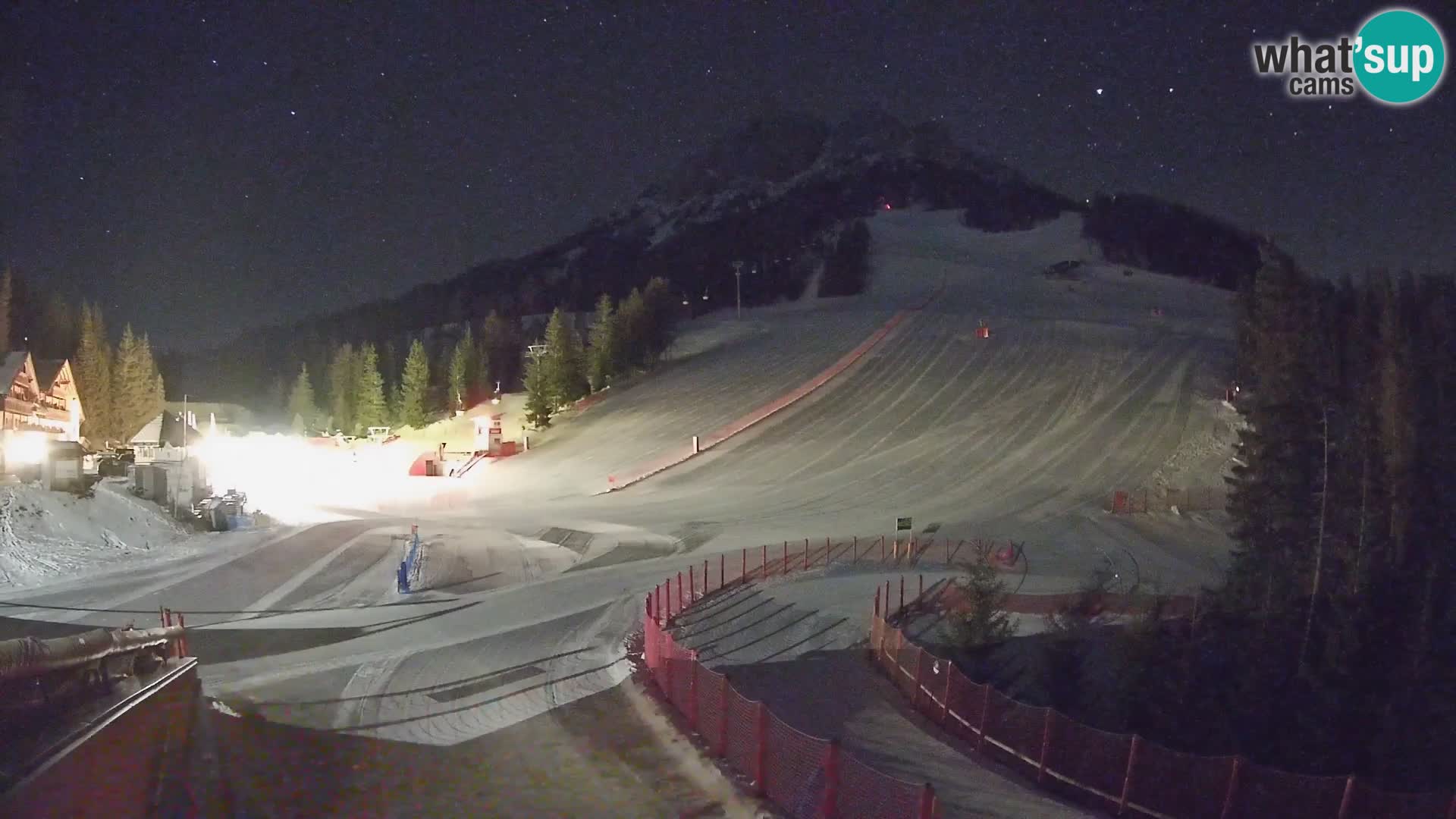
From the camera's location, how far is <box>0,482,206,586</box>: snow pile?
2347cm

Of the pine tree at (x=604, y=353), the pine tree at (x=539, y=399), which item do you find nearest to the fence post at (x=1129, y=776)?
the pine tree at (x=539, y=399)

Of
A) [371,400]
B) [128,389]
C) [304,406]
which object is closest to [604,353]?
[371,400]

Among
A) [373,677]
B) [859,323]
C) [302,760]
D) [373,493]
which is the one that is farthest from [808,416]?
[302,760]

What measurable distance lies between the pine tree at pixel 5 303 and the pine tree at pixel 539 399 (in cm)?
3425

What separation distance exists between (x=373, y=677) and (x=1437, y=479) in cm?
2513

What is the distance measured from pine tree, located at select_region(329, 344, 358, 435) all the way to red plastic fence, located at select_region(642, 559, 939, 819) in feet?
311

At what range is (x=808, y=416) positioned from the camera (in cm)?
5697

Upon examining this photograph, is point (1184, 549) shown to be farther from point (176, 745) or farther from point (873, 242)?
point (873, 242)

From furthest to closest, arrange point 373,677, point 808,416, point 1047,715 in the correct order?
1. point 808,416
2. point 373,677
3. point 1047,715

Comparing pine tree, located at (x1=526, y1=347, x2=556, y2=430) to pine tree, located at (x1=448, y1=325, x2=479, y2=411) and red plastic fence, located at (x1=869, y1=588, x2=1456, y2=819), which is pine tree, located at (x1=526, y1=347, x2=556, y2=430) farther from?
red plastic fence, located at (x1=869, y1=588, x2=1456, y2=819)

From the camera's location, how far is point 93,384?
239 feet

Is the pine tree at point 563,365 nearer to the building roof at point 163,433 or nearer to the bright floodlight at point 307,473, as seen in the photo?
the bright floodlight at point 307,473

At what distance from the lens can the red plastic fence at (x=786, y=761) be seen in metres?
7.89

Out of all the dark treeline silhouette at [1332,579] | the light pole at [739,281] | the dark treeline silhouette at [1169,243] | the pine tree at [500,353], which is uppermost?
the dark treeline silhouette at [1169,243]
